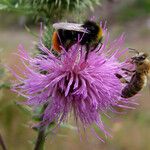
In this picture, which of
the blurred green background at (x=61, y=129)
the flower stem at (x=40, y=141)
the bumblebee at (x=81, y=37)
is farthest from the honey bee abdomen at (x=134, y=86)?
the flower stem at (x=40, y=141)

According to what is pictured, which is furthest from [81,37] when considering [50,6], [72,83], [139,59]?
[50,6]

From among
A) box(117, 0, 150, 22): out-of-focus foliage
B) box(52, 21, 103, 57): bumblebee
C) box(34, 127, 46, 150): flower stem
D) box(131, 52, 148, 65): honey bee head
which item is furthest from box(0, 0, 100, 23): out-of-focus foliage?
box(117, 0, 150, 22): out-of-focus foliage

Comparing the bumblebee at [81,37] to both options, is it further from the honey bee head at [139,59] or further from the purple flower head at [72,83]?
the honey bee head at [139,59]

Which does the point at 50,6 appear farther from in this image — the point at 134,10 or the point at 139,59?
the point at 134,10

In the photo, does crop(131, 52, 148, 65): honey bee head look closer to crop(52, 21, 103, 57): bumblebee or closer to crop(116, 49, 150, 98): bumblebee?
crop(116, 49, 150, 98): bumblebee

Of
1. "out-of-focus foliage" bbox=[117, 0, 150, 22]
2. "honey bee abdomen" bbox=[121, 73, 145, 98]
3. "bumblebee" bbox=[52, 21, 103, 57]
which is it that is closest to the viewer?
"bumblebee" bbox=[52, 21, 103, 57]

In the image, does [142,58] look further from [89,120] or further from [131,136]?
[131,136]
